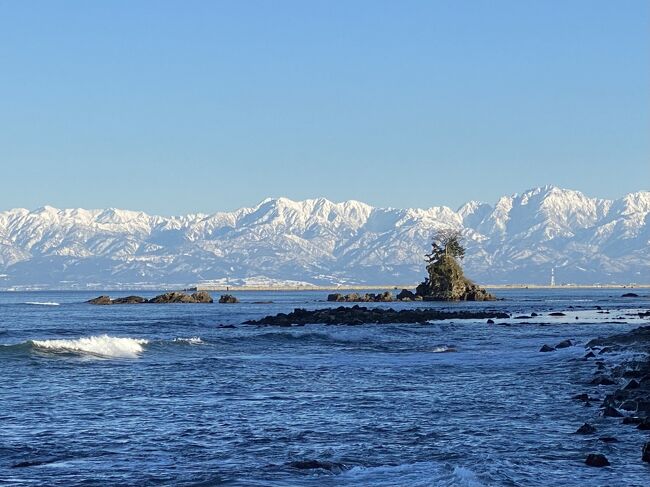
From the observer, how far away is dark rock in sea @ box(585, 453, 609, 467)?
21.5 metres

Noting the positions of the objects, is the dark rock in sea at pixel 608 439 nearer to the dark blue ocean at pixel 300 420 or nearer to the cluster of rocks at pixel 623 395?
the cluster of rocks at pixel 623 395

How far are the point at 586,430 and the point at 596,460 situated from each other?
4284mm

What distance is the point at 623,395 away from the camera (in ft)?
104

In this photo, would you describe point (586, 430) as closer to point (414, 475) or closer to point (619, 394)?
point (619, 394)

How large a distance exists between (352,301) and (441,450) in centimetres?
17582

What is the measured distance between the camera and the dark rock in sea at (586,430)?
25.7 meters

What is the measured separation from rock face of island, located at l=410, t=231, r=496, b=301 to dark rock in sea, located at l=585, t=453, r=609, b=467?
507 feet

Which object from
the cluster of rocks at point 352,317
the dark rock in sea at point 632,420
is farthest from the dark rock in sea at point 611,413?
the cluster of rocks at point 352,317

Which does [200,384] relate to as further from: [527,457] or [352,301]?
[352,301]

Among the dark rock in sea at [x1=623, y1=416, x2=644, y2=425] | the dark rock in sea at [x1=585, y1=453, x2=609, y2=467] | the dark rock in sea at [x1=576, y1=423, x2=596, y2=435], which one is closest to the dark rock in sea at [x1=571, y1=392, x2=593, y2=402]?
the dark rock in sea at [x1=623, y1=416, x2=644, y2=425]

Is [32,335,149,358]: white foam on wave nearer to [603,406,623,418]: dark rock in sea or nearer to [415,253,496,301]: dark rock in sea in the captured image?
[603,406,623,418]: dark rock in sea

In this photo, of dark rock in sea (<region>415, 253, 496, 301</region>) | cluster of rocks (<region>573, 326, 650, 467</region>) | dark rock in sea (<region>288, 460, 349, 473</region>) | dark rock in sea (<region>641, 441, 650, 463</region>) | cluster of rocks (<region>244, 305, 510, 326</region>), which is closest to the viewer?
dark rock in sea (<region>288, 460, 349, 473</region>)

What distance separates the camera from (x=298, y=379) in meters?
40.2

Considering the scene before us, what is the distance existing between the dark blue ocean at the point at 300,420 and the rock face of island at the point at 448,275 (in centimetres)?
12463
